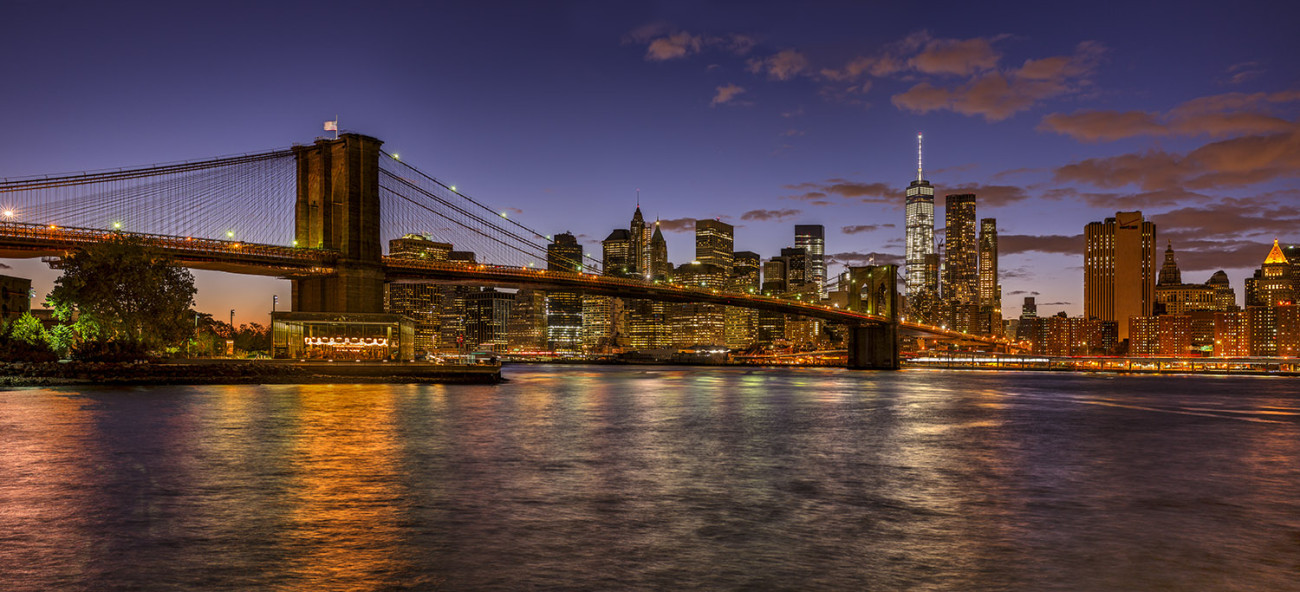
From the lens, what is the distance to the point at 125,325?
5259 centimetres

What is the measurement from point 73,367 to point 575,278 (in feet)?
133

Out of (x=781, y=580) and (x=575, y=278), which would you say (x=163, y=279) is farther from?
(x=781, y=580)

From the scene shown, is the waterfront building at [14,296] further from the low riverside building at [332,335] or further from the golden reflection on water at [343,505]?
the golden reflection on water at [343,505]

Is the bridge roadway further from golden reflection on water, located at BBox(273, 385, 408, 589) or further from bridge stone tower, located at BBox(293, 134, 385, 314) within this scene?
golden reflection on water, located at BBox(273, 385, 408, 589)

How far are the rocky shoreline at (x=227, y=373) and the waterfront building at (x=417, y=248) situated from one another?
72.7 feet

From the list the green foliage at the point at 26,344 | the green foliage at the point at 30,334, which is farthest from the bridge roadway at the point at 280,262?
the green foliage at the point at 30,334

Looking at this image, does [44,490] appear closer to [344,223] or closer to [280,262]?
[280,262]

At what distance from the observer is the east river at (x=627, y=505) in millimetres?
9352

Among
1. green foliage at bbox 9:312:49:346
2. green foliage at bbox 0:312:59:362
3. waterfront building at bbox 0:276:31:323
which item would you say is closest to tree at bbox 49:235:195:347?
green foliage at bbox 0:312:59:362

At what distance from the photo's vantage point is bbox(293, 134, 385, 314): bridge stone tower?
60.9 m

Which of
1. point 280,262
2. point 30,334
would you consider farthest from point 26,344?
point 280,262

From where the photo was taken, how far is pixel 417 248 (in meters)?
88.8

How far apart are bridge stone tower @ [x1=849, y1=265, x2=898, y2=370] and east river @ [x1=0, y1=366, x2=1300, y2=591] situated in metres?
92.3

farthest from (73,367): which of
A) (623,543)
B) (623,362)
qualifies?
(623,362)
